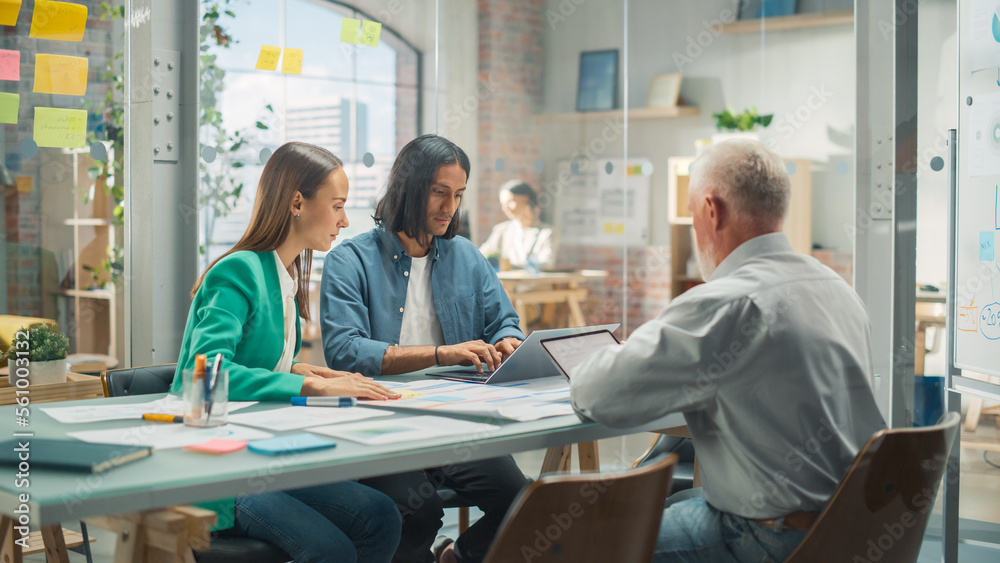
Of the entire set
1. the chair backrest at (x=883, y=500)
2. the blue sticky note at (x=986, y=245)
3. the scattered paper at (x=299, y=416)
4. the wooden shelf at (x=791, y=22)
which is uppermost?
the wooden shelf at (x=791, y=22)

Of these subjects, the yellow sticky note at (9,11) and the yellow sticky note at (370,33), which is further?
the yellow sticky note at (370,33)

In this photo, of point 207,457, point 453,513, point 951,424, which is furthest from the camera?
point 453,513

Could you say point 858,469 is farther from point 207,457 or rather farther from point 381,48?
point 381,48

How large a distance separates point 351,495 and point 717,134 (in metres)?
5.68

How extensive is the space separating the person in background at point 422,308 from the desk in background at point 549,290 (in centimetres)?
236

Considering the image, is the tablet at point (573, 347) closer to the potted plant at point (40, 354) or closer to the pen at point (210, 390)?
the pen at point (210, 390)

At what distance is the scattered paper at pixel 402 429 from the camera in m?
1.55

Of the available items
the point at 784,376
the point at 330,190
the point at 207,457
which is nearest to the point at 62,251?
the point at 330,190

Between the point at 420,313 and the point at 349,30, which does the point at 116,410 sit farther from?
the point at 349,30

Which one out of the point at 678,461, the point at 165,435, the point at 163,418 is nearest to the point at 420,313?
the point at 678,461

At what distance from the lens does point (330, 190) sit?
2.27 meters

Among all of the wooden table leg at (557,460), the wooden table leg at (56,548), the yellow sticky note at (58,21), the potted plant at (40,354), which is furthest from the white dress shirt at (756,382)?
the yellow sticky note at (58,21)

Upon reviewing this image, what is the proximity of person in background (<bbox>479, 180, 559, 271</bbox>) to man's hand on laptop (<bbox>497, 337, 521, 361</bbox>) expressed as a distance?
2622 millimetres

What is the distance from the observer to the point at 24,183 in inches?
120
